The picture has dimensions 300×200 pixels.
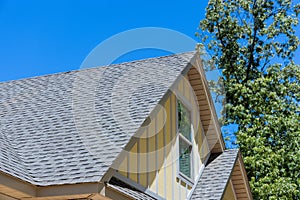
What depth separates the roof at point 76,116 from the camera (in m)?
6.52

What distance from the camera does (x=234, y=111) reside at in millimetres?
21609

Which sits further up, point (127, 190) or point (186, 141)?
point (186, 141)

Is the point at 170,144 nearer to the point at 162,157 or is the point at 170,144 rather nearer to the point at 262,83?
the point at 162,157

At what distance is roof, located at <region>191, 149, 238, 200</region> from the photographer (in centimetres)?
964

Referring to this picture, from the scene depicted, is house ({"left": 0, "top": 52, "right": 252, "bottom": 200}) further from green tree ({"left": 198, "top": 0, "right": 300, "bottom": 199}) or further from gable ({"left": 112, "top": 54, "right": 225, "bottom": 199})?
green tree ({"left": 198, "top": 0, "right": 300, "bottom": 199})

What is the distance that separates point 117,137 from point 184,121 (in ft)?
12.1

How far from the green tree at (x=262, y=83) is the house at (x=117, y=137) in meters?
7.72

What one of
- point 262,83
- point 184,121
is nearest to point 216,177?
point 184,121

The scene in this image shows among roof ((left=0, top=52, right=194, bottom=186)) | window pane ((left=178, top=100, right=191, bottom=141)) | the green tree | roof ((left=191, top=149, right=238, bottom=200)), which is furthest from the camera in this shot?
the green tree

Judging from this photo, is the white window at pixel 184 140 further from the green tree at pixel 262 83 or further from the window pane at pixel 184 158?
the green tree at pixel 262 83

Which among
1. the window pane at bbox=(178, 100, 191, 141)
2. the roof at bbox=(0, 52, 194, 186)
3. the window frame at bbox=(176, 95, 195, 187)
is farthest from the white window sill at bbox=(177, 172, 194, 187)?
the roof at bbox=(0, 52, 194, 186)

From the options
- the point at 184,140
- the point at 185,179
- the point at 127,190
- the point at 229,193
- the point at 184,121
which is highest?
the point at 184,121

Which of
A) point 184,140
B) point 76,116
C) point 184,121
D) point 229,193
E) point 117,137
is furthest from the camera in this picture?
point 229,193

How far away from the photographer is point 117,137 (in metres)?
7.09
